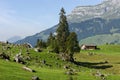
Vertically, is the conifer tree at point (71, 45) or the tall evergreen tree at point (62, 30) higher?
the tall evergreen tree at point (62, 30)

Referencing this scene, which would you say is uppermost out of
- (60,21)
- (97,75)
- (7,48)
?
(60,21)

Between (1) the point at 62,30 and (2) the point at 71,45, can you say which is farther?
(1) the point at 62,30

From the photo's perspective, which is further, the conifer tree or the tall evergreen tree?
the tall evergreen tree

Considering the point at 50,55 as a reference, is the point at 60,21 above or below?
above

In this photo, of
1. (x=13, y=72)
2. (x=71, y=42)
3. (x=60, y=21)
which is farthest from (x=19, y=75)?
(x=60, y=21)

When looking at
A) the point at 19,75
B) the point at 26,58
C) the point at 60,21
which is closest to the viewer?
the point at 19,75

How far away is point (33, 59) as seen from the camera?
80375 millimetres

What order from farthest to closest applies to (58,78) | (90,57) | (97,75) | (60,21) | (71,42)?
(90,57) → (60,21) → (71,42) → (97,75) → (58,78)

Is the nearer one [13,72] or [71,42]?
[13,72]

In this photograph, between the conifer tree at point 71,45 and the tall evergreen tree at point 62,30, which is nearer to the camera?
the conifer tree at point 71,45

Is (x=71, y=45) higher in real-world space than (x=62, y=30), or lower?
lower

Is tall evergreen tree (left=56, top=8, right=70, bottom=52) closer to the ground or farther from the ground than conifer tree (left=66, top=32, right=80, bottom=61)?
farther from the ground

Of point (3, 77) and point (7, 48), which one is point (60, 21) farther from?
point (3, 77)

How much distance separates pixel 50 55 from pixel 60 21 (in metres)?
37.4
